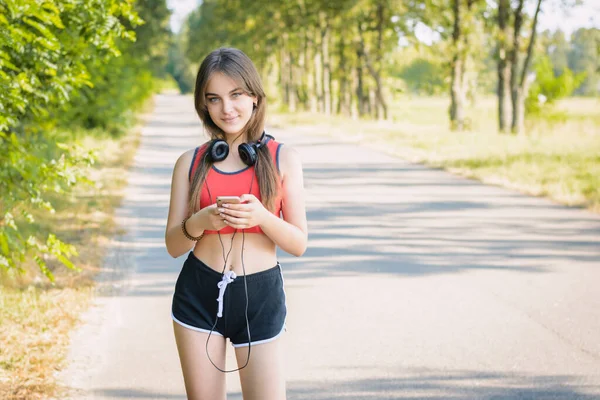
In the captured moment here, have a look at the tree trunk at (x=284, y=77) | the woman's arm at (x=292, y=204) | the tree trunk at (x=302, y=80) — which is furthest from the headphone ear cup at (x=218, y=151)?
the tree trunk at (x=284, y=77)

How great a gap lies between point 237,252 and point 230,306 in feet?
0.61

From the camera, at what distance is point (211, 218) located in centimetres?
284

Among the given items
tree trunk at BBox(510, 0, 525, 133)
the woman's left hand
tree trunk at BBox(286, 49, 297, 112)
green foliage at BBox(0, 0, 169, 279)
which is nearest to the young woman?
the woman's left hand

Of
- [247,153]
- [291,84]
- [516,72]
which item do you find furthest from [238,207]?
[291,84]

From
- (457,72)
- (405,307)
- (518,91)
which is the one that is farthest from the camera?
(457,72)

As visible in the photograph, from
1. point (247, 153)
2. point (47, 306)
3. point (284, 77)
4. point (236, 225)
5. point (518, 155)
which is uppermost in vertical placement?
point (247, 153)

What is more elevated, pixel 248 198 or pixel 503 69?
pixel 503 69

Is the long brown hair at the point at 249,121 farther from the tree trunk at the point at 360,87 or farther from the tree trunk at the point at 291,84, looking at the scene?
the tree trunk at the point at 291,84

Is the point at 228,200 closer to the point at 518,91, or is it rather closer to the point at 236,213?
the point at 236,213

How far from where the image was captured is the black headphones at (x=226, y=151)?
2973mm

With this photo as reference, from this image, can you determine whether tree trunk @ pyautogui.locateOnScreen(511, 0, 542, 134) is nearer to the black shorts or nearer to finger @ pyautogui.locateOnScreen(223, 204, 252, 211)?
the black shorts

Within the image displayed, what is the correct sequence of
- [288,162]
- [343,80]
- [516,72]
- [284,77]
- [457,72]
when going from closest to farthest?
1. [288,162]
2. [516,72]
3. [457,72]
4. [343,80]
5. [284,77]

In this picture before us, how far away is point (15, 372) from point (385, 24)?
41.4 metres

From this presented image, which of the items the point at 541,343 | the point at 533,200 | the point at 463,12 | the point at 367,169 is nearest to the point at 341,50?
the point at 463,12
